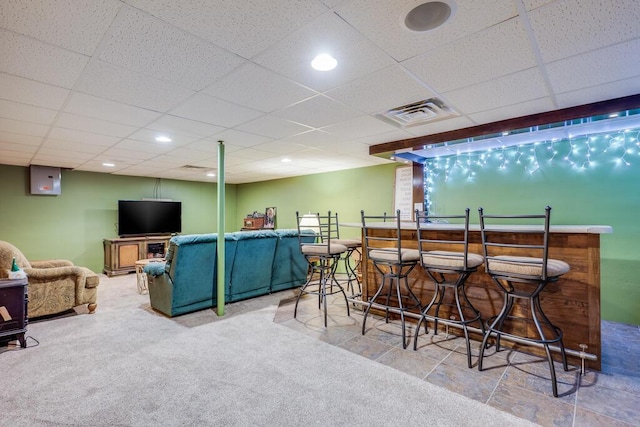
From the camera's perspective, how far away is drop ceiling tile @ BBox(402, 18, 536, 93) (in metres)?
1.75

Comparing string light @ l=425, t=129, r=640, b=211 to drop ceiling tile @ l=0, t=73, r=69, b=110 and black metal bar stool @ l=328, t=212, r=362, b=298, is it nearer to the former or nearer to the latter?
black metal bar stool @ l=328, t=212, r=362, b=298

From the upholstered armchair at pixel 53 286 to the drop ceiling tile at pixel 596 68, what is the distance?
516 centimetres

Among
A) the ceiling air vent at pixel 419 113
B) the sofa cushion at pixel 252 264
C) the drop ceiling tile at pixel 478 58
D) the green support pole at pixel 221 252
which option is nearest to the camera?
the drop ceiling tile at pixel 478 58

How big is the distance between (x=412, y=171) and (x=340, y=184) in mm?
1727

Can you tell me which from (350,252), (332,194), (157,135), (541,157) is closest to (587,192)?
(541,157)

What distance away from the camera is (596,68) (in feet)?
6.93

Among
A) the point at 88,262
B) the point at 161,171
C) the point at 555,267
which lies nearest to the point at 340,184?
the point at 161,171

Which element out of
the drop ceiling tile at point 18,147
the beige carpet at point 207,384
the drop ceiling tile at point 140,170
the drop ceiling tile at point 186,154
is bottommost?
the beige carpet at point 207,384

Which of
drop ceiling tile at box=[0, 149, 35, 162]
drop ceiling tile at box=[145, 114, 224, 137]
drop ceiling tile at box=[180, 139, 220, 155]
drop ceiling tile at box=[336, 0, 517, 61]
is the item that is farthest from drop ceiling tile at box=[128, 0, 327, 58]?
drop ceiling tile at box=[0, 149, 35, 162]

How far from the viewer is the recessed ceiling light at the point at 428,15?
59.2 inches

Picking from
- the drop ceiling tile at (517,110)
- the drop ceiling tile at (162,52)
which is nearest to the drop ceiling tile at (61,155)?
the drop ceiling tile at (162,52)

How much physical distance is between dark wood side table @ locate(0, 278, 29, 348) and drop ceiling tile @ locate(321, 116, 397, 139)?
3464 mm

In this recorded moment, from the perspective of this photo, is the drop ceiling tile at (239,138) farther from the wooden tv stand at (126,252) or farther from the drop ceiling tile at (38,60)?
the wooden tv stand at (126,252)

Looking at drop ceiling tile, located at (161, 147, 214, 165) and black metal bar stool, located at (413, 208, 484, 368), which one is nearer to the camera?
black metal bar stool, located at (413, 208, 484, 368)
